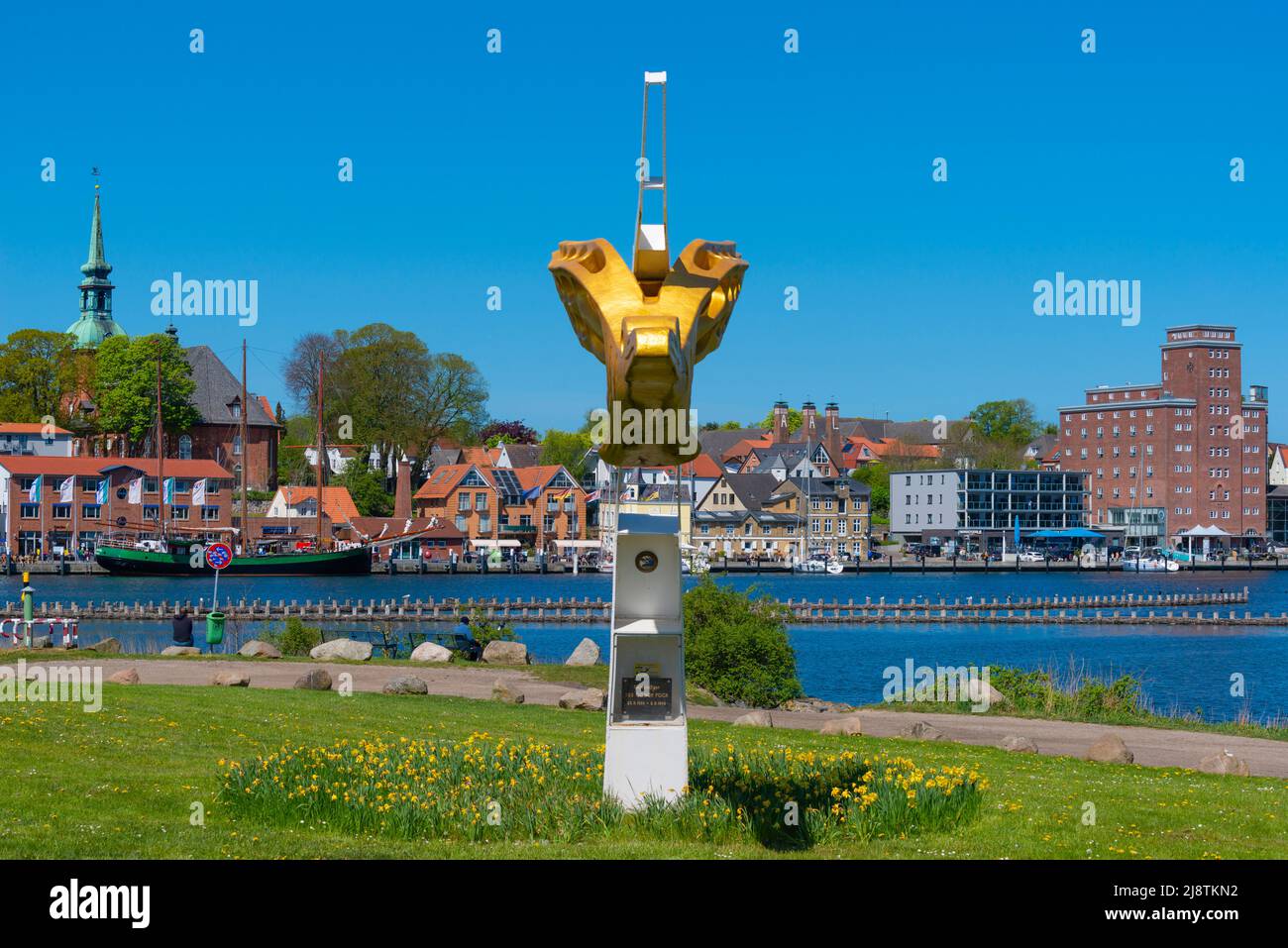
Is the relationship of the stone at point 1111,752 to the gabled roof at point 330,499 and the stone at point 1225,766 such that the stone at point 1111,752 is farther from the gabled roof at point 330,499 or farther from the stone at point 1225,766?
the gabled roof at point 330,499

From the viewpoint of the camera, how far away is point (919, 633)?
8269cm

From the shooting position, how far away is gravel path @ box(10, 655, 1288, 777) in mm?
24781

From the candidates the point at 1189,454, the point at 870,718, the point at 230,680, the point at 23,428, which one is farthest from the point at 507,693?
the point at 1189,454

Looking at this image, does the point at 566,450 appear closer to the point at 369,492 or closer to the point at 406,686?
the point at 369,492

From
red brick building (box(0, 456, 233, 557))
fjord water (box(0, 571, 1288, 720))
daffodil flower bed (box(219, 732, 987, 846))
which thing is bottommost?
fjord water (box(0, 571, 1288, 720))

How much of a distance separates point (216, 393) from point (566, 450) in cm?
3861

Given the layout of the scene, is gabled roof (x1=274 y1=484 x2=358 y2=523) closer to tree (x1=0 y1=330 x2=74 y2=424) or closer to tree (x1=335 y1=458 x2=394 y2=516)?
tree (x1=335 y1=458 x2=394 y2=516)

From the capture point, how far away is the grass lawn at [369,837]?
46.8ft

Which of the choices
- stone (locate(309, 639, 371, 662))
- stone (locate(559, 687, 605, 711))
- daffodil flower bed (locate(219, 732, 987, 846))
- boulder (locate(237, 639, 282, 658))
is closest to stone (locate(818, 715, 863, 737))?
stone (locate(559, 687, 605, 711))

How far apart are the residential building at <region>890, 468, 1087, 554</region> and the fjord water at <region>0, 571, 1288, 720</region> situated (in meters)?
25.9

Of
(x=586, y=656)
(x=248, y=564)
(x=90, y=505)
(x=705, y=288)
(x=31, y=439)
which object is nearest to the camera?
(x=705, y=288)
